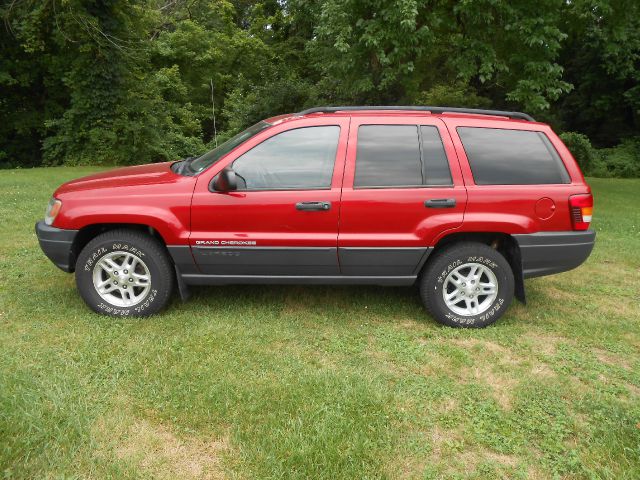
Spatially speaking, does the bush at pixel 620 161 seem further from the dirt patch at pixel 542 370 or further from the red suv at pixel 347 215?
the dirt patch at pixel 542 370

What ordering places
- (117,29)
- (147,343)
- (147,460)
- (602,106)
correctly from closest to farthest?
(147,460) < (147,343) < (117,29) < (602,106)

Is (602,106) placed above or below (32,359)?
above

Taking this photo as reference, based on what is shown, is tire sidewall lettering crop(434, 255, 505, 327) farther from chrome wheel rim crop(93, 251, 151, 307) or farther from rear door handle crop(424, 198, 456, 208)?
chrome wheel rim crop(93, 251, 151, 307)

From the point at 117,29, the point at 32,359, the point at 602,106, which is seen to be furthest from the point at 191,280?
the point at 602,106

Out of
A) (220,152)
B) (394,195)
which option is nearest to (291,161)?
(220,152)

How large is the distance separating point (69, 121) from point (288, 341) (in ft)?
62.1

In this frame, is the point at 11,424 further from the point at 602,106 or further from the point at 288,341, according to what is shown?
the point at 602,106

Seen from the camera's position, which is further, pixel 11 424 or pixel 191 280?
pixel 191 280

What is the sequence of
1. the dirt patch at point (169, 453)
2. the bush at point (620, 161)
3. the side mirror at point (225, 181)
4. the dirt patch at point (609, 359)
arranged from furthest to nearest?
the bush at point (620, 161) → the side mirror at point (225, 181) → the dirt patch at point (609, 359) → the dirt patch at point (169, 453)

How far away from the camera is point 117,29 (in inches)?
749

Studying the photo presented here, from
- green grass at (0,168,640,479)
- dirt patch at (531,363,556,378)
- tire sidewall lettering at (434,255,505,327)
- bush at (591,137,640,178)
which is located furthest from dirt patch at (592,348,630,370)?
bush at (591,137,640,178)

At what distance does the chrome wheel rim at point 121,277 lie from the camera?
13.5 feet

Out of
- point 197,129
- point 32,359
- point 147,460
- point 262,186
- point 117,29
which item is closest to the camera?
point 147,460

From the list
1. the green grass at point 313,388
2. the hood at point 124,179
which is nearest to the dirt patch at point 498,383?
the green grass at point 313,388
